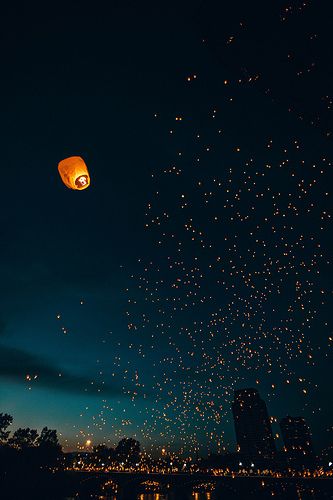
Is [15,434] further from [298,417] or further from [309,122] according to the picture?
[298,417]

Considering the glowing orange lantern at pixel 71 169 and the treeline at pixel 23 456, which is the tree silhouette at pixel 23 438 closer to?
the treeline at pixel 23 456

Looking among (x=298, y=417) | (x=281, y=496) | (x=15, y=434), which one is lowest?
(x=281, y=496)

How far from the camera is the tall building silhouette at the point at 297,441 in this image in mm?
134988

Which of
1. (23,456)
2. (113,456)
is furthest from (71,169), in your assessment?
(113,456)

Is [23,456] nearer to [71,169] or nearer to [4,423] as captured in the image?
[4,423]

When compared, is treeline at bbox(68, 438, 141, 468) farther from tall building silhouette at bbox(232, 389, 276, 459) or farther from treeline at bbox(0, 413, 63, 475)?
tall building silhouette at bbox(232, 389, 276, 459)

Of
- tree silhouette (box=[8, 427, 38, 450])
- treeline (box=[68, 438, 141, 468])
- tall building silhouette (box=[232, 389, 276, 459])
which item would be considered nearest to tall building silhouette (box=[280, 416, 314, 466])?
tall building silhouette (box=[232, 389, 276, 459])

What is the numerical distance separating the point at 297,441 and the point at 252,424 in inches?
790

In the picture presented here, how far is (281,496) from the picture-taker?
67.2 m

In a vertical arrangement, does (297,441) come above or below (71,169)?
above

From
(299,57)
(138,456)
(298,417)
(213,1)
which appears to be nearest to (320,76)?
(299,57)

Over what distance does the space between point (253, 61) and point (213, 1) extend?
1378 millimetres

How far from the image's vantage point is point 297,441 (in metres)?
141

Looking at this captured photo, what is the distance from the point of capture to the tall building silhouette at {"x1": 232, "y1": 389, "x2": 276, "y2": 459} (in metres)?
150
